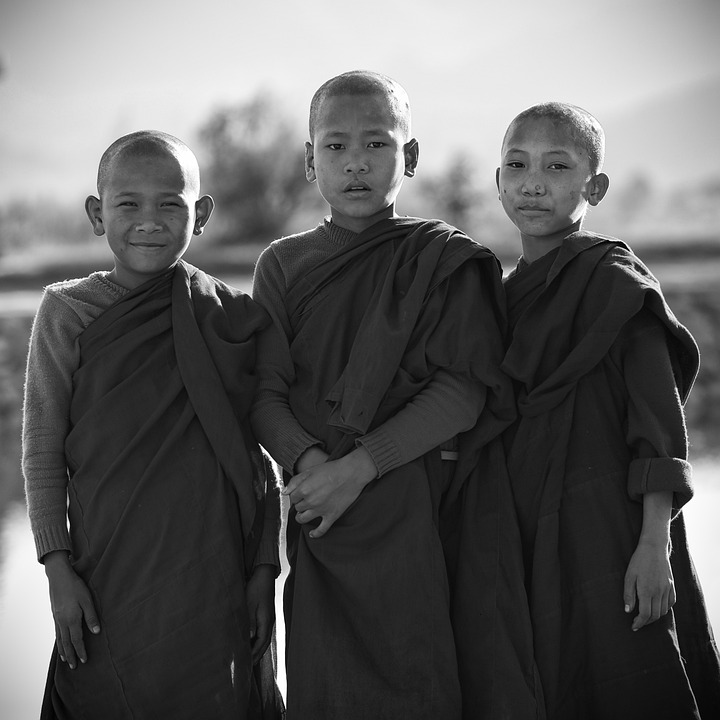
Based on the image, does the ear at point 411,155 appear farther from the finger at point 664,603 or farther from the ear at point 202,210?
the finger at point 664,603

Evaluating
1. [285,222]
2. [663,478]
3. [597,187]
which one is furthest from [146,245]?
[285,222]

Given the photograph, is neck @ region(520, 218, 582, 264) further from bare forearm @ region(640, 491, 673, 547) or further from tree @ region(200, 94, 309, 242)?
tree @ region(200, 94, 309, 242)

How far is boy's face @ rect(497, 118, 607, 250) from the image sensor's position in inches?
71.5

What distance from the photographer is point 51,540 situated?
1662mm

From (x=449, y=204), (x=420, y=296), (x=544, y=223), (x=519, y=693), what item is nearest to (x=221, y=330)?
(x=420, y=296)

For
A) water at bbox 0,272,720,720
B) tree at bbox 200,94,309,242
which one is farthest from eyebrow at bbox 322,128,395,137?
tree at bbox 200,94,309,242

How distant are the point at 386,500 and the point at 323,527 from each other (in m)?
0.12

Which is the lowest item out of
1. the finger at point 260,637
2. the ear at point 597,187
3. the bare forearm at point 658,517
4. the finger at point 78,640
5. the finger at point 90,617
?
the finger at point 260,637

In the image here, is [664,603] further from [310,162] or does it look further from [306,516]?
[310,162]

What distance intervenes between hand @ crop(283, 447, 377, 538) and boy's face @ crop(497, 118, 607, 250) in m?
0.55

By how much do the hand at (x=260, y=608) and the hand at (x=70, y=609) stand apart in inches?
10.2

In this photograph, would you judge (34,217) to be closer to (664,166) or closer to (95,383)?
(664,166)

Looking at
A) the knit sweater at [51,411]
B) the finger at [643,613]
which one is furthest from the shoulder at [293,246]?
the finger at [643,613]

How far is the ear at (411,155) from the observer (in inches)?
75.4
